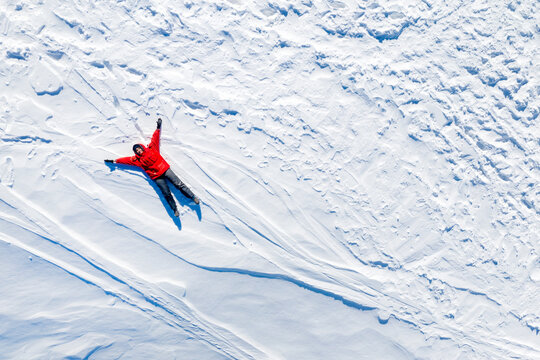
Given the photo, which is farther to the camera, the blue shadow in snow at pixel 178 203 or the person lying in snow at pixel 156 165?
the blue shadow in snow at pixel 178 203

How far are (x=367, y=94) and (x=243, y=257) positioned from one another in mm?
2253

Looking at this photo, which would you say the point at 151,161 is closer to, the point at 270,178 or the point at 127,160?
the point at 127,160

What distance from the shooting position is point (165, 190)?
11.6ft

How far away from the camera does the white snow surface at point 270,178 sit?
3.62 m

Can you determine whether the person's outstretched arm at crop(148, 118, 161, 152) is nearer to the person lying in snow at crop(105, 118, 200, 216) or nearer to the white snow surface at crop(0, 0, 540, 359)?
the person lying in snow at crop(105, 118, 200, 216)

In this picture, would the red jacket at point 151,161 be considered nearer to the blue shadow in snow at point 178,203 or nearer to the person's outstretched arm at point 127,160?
the person's outstretched arm at point 127,160

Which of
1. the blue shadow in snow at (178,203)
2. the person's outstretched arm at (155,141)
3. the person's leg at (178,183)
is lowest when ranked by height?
the blue shadow in snow at (178,203)

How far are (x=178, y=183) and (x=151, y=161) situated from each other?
35cm

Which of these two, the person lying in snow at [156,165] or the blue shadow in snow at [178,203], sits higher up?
the person lying in snow at [156,165]

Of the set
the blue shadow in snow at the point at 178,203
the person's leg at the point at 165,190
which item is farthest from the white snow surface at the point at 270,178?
the person's leg at the point at 165,190

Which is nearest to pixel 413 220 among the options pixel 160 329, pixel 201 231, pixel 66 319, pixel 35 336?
pixel 201 231

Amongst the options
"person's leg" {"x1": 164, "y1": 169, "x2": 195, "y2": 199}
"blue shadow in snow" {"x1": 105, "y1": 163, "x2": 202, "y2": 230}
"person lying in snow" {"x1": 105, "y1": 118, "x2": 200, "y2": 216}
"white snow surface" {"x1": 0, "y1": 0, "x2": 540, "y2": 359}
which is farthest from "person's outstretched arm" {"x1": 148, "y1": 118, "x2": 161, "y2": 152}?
"blue shadow in snow" {"x1": 105, "y1": 163, "x2": 202, "y2": 230}

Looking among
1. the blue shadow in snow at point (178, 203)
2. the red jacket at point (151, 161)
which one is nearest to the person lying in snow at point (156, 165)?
the red jacket at point (151, 161)

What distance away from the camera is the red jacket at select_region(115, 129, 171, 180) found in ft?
11.4
